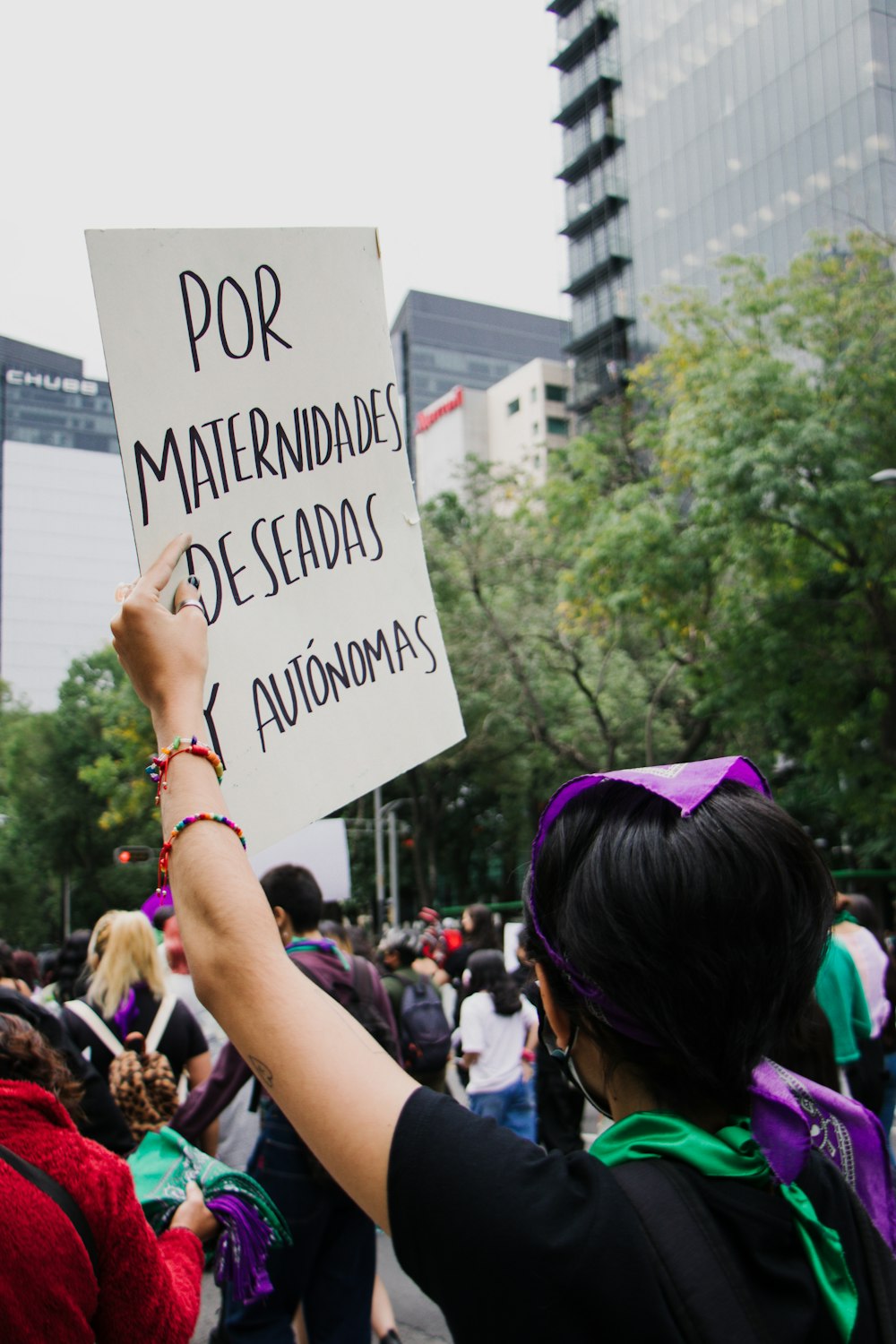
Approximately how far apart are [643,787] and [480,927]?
747 cm

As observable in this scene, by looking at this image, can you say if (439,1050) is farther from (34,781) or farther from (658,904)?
(34,781)

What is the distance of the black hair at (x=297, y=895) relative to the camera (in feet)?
13.6

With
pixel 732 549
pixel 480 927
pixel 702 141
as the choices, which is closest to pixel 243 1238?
pixel 480 927

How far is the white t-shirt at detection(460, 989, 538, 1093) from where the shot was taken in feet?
20.9

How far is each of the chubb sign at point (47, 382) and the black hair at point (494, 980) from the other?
10826 centimetres

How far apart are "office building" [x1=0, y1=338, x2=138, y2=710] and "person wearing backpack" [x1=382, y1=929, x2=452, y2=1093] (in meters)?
84.3

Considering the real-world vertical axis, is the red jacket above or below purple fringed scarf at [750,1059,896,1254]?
below

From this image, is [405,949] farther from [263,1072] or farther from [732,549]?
[732,549]

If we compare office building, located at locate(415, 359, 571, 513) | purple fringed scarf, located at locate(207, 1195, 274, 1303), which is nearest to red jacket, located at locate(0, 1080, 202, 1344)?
purple fringed scarf, located at locate(207, 1195, 274, 1303)

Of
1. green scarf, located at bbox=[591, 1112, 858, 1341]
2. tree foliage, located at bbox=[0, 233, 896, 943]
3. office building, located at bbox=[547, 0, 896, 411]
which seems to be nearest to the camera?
green scarf, located at bbox=[591, 1112, 858, 1341]

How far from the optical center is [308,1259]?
370 cm

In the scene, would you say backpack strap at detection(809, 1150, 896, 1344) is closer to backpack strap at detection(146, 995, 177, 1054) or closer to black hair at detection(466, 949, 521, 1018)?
backpack strap at detection(146, 995, 177, 1054)

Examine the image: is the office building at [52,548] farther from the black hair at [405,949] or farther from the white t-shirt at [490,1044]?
the white t-shirt at [490,1044]

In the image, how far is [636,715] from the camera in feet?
87.4
